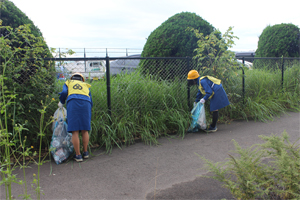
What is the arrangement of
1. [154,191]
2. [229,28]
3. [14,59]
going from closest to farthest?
1. [154,191]
2. [14,59]
3. [229,28]

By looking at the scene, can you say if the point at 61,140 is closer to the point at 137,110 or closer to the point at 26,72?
the point at 26,72

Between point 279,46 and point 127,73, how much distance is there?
7.66m

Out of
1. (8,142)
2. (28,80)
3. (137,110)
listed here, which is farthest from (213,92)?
(8,142)

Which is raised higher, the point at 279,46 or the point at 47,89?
the point at 279,46

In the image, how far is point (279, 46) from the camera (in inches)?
386

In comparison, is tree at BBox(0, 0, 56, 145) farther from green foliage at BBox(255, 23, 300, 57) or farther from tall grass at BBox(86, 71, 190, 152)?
green foliage at BBox(255, 23, 300, 57)

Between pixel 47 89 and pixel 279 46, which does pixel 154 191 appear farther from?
pixel 279 46

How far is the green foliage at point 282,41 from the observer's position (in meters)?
9.74

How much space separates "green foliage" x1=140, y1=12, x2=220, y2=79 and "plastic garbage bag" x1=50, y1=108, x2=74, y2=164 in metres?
2.82

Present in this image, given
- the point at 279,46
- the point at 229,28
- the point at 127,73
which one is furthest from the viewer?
the point at 279,46

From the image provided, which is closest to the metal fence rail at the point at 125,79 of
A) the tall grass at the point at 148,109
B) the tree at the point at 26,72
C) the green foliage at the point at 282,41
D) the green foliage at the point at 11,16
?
the tall grass at the point at 148,109

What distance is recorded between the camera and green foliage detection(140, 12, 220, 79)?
6.16 meters

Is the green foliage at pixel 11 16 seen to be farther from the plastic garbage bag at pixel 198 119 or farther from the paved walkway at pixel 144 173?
the plastic garbage bag at pixel 198 119

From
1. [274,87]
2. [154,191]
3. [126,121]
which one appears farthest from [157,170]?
[274,87]
